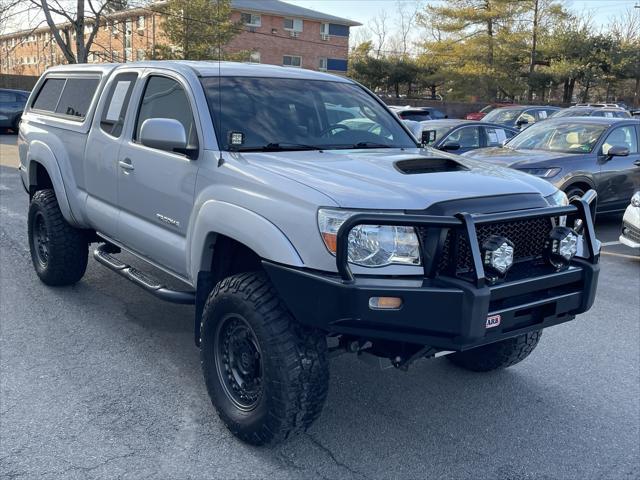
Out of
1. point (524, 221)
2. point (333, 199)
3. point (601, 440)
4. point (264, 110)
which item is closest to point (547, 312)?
point (524, 221)

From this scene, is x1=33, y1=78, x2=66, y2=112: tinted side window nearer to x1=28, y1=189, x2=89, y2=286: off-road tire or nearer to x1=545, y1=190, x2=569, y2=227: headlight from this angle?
x1=28, y1=189, x2=89, y2=286: off-road tire

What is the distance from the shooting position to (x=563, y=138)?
10.0 m

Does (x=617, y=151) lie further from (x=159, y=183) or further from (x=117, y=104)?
(x=159, y=183)

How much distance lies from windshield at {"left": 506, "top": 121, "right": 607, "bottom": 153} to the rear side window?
6.68 m

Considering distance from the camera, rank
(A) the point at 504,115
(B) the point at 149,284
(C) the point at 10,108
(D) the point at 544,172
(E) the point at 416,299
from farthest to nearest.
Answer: (C) the point at 10,108 < (A) the point at 504,115 < (D) the point at 544,172 < (B) the point at 149,284 < (E) the point at 416,299

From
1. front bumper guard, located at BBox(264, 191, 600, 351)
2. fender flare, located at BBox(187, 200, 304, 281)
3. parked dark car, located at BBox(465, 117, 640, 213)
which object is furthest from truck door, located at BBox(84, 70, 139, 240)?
parked dark car, located at BBox(465, 117, 640, 213)

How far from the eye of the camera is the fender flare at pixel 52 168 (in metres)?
5.61

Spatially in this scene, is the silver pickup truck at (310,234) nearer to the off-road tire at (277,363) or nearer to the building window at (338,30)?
the off-road tire at (277,363)

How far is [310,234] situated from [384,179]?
1.86ft

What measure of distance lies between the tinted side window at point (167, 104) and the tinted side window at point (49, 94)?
71.7 inches

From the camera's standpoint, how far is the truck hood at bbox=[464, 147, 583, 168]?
9.05 meters

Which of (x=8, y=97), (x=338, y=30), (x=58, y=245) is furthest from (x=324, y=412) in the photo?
(x=338, y=30)

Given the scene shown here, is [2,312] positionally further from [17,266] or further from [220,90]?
[220,90]

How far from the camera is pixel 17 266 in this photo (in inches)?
264
